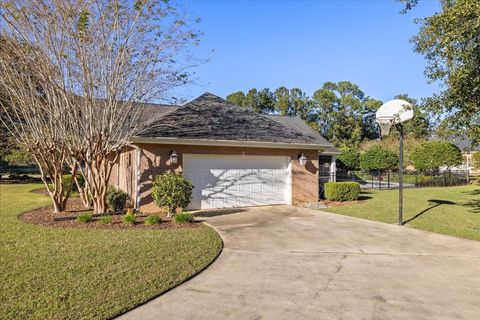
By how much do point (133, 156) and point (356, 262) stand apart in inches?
356

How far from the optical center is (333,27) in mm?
14633

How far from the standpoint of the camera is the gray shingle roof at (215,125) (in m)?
12.4

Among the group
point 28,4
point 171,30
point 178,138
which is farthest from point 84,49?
point 178,138

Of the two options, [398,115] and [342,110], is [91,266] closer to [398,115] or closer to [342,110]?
[398,115]

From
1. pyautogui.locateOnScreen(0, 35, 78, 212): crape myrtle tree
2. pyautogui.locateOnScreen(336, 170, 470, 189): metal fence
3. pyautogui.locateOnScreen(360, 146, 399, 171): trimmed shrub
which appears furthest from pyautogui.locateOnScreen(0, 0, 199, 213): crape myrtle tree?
pyautogui.locateOnScreen(360, 146, 399, 171): trimmed shrub

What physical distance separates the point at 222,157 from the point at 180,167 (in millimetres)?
1739

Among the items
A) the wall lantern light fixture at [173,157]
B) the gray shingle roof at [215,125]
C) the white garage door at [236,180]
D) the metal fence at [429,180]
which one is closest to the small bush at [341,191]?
the white garage door at [236,180]

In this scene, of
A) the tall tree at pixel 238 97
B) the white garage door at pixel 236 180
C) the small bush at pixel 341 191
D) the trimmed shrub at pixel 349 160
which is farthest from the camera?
the tall tree at pixel 238 97

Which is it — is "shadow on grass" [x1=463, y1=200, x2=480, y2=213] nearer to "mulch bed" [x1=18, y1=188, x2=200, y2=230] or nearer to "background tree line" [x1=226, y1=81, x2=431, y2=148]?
"mulch bed" [x1=18, y1=188, x2=200, y2=230]

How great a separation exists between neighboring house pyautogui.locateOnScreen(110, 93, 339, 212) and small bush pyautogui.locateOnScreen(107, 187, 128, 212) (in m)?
0.46

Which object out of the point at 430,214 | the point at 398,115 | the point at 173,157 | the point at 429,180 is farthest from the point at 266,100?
the point at 398,115

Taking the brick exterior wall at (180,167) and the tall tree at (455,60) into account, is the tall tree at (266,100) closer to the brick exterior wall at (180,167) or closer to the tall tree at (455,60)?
the brick exterior wall at (180,167)

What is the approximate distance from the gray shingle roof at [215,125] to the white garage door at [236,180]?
0.82 metres

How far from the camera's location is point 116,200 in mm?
11414
